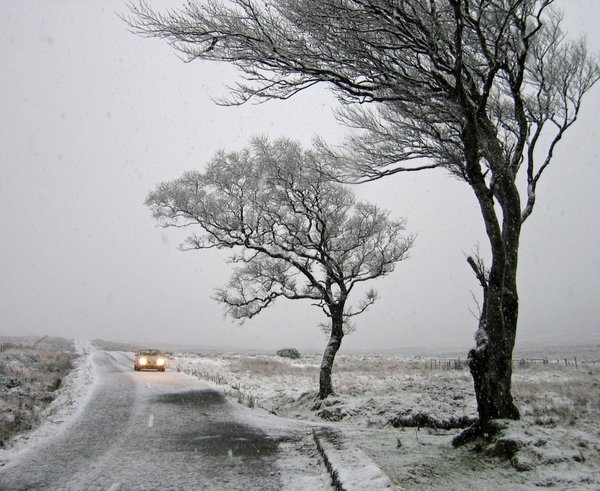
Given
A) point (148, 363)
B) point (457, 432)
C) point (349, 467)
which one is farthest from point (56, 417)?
point (148, 363)

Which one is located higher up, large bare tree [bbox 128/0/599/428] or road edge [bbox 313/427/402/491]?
large bare tree [bbox 128/0/599/428]

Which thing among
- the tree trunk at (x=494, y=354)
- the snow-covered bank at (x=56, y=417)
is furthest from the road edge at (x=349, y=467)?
the snow-covered bank at (x=56, y=417)

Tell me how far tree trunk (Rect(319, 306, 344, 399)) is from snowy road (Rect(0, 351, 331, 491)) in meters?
3.33

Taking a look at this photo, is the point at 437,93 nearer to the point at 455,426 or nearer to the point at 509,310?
the point at 509,310

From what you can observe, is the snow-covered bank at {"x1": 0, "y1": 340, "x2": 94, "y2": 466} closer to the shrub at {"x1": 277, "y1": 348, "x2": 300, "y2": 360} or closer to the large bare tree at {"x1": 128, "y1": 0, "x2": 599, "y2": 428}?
the large bare tree at {"x1": 128, "y1": 0, "x2": 599, "y2": 428}

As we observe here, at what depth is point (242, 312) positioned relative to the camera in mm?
16688

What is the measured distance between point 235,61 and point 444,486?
22.6 feet

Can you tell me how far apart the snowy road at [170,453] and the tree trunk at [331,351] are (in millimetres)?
3334

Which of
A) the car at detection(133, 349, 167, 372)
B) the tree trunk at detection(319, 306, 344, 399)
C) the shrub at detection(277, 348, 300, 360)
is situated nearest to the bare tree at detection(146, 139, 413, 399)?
the tree trunk at detection(319, 306, 344, 399)

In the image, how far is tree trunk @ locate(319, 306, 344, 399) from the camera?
48.7ft

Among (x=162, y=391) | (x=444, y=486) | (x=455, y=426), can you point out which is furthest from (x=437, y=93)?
(x=162, y=391)

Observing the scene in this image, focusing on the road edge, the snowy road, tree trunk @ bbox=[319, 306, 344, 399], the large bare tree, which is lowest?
the snowy road

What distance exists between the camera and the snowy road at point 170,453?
611 cm

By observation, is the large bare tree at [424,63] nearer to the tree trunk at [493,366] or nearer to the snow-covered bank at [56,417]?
the tree trunk at [493,366]
